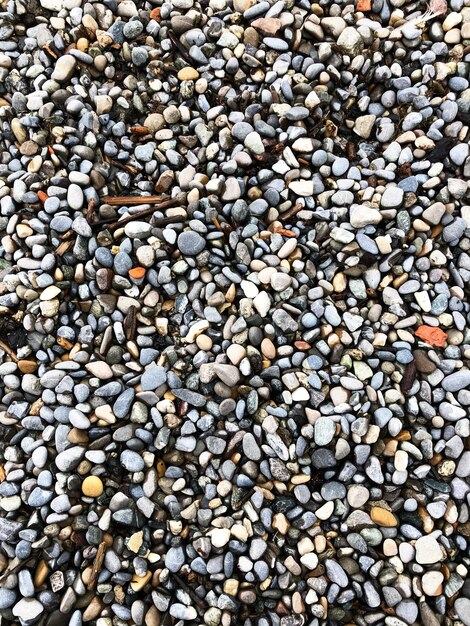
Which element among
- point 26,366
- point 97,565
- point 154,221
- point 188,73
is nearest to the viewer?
point 97,565

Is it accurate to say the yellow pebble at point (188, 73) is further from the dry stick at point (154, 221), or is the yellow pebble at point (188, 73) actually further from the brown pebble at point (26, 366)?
the brown pebble at point (26, 366)

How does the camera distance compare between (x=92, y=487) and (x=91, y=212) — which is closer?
(x=92, y=487)

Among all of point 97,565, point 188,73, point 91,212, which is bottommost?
point 97,565

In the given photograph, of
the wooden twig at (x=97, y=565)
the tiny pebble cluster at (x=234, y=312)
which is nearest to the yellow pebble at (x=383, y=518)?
the tiny pebble cluster at (x=234, y=312)

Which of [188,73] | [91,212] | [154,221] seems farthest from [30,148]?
[188,73]

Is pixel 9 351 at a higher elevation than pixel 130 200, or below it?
below

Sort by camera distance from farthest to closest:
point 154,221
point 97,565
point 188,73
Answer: point 188,73 < point 154,221 < point 97,565

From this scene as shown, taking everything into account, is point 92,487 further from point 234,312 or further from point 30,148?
point 30,148
